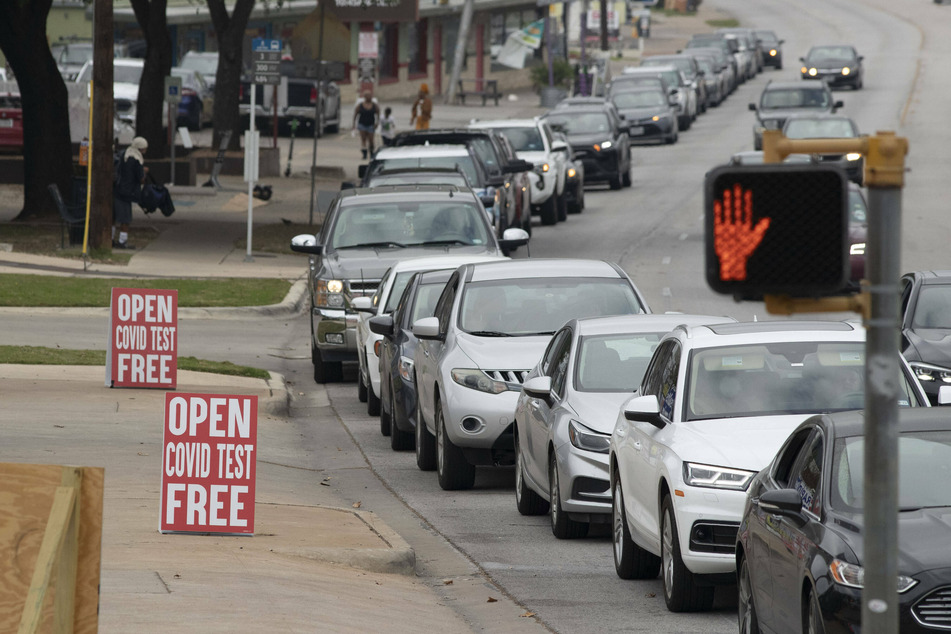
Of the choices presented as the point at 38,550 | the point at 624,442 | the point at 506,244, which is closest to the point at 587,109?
the point at 506,244

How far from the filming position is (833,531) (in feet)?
22.0

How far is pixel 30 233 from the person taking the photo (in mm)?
30672

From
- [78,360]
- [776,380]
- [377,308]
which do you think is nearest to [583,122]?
[78,360]

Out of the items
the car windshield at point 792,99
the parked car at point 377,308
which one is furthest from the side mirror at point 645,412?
the car windshield at point 792,99

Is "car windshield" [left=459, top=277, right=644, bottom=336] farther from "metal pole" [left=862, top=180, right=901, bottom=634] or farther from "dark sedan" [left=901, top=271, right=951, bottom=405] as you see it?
"metal pole" [left=862, top=180, right=901, bottom=634]

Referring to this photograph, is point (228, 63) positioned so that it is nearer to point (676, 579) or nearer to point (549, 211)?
point (549, 211)

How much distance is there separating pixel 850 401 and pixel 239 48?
33273 millimetres

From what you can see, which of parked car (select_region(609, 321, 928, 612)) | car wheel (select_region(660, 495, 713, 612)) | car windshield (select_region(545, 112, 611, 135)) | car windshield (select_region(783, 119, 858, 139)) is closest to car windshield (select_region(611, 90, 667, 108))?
car windshield (select_region(545, 112, 611, 135))

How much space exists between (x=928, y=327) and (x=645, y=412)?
6.22 m

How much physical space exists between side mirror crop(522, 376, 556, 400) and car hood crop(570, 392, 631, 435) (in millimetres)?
170

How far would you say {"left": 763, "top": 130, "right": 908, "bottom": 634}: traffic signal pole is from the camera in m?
3.94

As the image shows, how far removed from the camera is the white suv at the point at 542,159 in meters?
33.0

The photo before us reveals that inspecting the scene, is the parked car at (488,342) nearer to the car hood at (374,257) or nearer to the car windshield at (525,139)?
the car hood at (374,257)

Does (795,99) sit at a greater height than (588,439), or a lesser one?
greater
